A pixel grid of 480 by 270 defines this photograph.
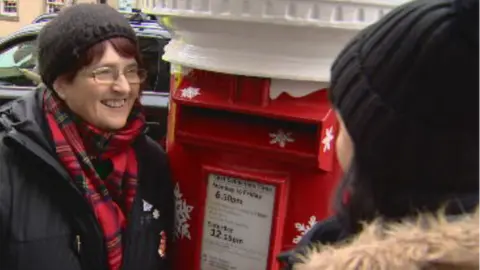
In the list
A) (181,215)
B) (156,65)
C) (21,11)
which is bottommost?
(21,11)

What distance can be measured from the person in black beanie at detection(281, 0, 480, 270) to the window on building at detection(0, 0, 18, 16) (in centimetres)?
2116

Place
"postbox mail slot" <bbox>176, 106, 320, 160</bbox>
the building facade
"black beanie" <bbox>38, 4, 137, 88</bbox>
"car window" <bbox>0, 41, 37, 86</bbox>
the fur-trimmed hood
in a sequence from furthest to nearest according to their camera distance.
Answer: the building facade, "car window" <bbox>0, 41, 37, 86</bbox>, "black beanie" <bbox>38, 4, 137, 88</bbox>, "postbox mail slot" <bbox>176, 106, 320, 160</bbox>, the fur-trimmed hood

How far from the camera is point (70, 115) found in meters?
1.65

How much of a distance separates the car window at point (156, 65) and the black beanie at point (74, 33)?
9.34 ft

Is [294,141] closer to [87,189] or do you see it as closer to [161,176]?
[161,176]

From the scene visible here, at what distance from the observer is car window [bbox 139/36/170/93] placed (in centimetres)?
452

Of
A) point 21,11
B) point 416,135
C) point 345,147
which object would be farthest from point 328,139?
point 21,11

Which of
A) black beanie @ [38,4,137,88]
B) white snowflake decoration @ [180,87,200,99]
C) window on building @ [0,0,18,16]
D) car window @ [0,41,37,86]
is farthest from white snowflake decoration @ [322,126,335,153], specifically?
window on building @ [0,0,18,16]

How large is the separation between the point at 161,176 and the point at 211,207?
20 centimetres

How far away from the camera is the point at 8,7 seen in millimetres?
20188

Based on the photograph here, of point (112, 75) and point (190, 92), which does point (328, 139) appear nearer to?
point (190, 92)

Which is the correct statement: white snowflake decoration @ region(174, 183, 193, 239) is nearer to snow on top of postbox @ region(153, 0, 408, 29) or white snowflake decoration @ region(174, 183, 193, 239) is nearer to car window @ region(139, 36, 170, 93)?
snow on top of postbox @ region(153, 0, 408, 29)

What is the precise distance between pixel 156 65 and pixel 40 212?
10.6 feet

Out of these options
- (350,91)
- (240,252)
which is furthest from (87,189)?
(350,91)
